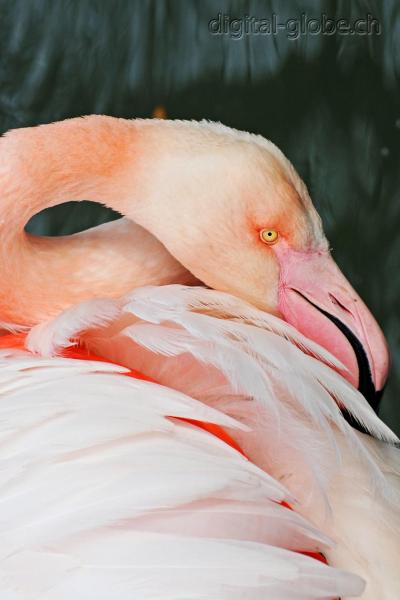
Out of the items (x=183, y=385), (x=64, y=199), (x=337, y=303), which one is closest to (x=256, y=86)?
(x=64, y=199)

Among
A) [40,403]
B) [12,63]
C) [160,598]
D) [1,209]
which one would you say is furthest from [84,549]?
[12,63]

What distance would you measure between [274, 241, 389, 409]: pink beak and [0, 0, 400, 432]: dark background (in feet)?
4.51

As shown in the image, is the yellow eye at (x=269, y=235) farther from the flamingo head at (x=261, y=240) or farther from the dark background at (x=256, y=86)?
the dark background at (x=256, y=86)

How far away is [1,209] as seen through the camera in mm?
2207

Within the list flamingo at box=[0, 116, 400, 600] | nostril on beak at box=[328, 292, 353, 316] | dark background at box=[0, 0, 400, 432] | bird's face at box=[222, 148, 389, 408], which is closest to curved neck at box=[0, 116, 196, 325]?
flamingo at box=[0, 116, 400, 600]

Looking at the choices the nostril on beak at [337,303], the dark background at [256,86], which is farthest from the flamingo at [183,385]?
the dark background at [256,86]

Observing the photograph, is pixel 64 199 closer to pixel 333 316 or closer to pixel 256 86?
pixel 333 316

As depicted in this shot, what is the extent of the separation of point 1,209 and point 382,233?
193 cm

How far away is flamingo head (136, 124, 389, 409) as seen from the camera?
2188 millimetres

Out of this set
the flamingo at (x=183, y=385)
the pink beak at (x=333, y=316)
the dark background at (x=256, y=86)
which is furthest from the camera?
the dark background at (x=256, y=86)

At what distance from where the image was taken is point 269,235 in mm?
2246

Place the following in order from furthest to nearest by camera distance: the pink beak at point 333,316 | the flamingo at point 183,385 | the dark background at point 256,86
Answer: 1. the dark background at point 256,86
2. the pink beak at point 333,316
3. the flamingo at point 183,385

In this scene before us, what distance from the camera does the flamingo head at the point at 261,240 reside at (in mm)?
2188

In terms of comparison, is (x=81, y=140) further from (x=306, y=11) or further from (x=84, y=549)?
(x=306, y=11)
